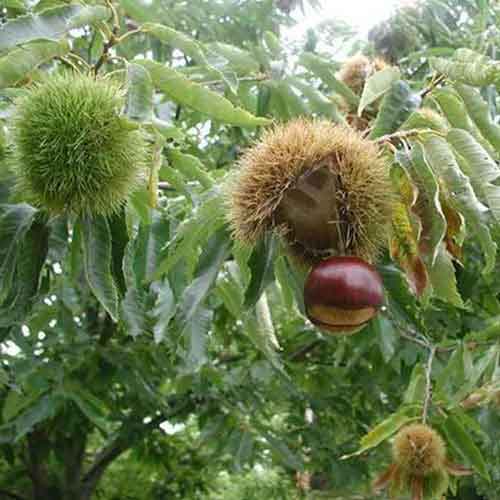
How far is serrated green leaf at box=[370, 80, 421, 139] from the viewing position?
1582mm

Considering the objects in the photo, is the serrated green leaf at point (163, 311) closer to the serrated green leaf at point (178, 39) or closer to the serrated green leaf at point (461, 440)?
the serrated green leaf at point (178, 39)

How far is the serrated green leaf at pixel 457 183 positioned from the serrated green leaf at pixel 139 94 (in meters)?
0.50

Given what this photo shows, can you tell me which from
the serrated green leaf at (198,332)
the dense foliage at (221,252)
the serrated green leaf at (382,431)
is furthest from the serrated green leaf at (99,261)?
the serrated green leaf at (382,431)

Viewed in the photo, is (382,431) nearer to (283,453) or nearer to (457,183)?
(457,183)

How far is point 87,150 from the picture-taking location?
1428 mm

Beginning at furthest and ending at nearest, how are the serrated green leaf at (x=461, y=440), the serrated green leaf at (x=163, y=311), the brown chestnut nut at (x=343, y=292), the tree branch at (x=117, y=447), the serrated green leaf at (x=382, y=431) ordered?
the tree branch at (x=117, y=447) → the serrated green leaf at (x=461, y=440) → the serrated green leaf at (x=382, y=431) → the serrated green leaf at (x=163, y=311) → the brown chestnut nut at (x=343, y=292)

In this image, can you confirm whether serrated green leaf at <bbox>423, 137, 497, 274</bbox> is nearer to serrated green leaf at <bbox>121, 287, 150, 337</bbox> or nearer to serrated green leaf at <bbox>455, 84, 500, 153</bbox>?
serrated green leaf at <bbox>455, 84, 500, 153</bbox>

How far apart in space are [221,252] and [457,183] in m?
0.54

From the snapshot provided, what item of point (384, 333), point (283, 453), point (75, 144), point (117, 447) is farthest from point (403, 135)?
point (117, 447)

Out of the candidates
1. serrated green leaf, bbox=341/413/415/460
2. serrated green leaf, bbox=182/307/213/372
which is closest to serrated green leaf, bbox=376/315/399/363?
serrated green leaf, bbox=341/413/415/460

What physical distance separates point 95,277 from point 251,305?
31 centimetres

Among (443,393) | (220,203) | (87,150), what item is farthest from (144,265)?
(443,393)

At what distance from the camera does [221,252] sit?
1.67 meters

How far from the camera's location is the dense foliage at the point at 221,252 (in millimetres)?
1445
